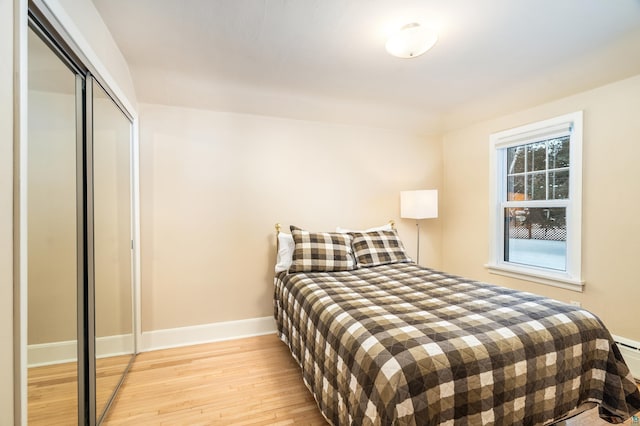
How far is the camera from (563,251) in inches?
102

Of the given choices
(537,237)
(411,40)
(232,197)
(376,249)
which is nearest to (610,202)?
(537,237)

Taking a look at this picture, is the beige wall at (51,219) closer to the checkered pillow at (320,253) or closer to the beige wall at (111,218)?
the beige wall at (111,218)

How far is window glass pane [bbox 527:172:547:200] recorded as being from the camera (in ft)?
9.04

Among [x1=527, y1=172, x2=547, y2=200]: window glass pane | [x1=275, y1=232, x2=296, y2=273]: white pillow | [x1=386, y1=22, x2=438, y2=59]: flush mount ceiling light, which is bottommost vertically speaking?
[x1=275, y1=232, x2=296, y2=273]: white pillow

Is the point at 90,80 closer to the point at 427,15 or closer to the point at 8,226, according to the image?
the point at 8,226

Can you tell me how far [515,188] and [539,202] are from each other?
0.32 metres

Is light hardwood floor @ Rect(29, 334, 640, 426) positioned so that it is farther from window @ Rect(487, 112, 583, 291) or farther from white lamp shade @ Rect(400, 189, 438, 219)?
white lamp shade @ Rect(400, 189, 438, 219)

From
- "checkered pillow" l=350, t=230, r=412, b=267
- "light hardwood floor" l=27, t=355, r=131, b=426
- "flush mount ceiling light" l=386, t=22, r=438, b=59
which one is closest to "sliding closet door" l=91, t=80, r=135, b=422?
"light hardwood floor" l=27, t=355, r=131, b=426

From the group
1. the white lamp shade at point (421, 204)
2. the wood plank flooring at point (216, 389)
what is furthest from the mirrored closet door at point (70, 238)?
the white lamp shade at point (421, 204)

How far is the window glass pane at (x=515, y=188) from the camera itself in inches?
117

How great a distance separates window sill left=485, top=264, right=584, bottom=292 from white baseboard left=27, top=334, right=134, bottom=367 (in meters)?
3.47

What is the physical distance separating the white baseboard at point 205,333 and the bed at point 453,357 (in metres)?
0.99

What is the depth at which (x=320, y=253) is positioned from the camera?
255 centimetres

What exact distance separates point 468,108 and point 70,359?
3.74m
